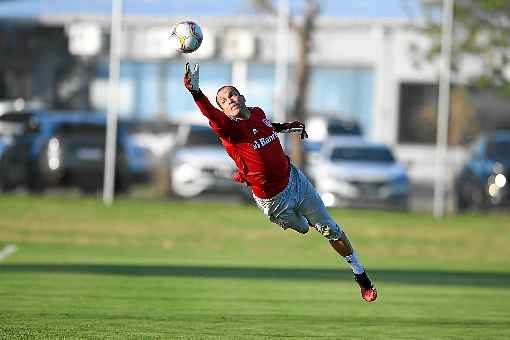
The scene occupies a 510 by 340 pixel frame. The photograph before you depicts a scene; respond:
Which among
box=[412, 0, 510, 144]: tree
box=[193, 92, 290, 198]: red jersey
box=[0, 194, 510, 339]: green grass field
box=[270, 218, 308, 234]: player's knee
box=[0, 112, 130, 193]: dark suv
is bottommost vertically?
box=[0, 194, 510, 339]: green grass field

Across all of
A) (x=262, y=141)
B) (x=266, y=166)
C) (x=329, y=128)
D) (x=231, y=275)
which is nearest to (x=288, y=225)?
(x=266, y=166)

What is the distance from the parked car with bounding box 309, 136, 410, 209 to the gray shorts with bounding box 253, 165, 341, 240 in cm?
1967

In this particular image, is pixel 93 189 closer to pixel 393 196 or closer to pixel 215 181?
pixel 215 181

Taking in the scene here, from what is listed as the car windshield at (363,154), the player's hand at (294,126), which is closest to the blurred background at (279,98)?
the car windshield at (363,154)

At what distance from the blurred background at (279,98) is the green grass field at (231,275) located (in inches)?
56.2

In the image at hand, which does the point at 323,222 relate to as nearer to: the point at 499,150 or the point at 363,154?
the point at 363,154

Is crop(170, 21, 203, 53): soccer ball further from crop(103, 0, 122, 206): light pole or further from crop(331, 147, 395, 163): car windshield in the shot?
crop(331, 147, 395, 163): car windshield

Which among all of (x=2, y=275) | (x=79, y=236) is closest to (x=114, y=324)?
(x=2, y=275)

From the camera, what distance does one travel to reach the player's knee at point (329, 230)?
13.5 m

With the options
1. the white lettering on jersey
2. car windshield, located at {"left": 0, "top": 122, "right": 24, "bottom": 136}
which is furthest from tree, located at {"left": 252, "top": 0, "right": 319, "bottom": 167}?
the white lettering on jersey

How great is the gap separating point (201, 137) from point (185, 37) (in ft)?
74.3

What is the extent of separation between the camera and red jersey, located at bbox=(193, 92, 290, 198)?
41.7ft

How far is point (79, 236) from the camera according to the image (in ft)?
87.7

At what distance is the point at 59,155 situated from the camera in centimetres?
3416
